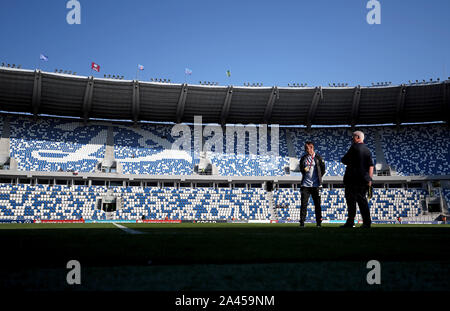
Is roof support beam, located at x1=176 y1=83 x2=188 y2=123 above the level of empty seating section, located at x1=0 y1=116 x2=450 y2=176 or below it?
above

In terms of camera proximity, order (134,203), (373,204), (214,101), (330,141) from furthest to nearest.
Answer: (330,141)
(214,101)
(373,204)
(134,203)

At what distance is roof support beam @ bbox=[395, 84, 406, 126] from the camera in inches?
1411

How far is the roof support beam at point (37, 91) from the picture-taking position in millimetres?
33250

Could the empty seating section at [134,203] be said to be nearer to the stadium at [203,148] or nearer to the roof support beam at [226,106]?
the stadium at [203,148]

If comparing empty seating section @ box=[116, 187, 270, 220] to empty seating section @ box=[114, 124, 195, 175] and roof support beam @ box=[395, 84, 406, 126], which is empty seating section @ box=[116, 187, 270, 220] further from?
roof support beam @ box=[395, 84, 406, 126]

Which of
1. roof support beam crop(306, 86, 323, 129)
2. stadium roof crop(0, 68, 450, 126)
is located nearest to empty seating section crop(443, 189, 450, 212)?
stadium roof crop(0, 68, 450, 126)

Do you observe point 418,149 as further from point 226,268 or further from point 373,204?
point 226,268

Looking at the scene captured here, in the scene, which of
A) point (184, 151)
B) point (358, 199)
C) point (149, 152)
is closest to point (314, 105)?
point (184, 151)

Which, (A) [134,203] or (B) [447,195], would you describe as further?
(B) [447,195]

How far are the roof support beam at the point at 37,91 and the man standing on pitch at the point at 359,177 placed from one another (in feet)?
109

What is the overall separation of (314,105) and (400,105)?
8.53m

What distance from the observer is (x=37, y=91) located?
34.3 meters

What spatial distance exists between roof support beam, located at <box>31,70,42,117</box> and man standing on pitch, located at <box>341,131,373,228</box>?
109ft
